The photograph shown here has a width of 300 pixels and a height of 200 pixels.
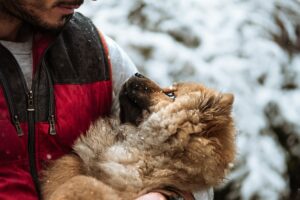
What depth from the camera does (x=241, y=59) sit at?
651 cm

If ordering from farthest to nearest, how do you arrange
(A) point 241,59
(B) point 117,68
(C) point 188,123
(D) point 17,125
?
1. (A) point 241,59
2. (B) point 117,68
3. (C) point 188,123
4. (D) point 17,125

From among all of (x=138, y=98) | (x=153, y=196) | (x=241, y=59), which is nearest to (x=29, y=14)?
(x=138, y=98)

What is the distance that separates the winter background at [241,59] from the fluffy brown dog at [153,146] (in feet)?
7.32

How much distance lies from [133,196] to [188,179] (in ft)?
1.05

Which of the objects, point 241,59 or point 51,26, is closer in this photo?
point 51,26

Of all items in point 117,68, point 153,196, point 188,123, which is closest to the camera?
point 153,196

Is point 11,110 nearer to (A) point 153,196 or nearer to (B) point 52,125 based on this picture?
(B) point 52,125

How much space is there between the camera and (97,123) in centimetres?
320

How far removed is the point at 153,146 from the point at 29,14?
98cm

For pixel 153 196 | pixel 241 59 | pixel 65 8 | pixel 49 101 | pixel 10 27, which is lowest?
pixel 241 59

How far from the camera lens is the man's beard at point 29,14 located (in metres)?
2.93

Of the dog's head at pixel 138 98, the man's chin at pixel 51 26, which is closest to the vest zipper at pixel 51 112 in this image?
the man's chin at pixel 51 26

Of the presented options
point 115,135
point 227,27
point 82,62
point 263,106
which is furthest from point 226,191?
point 82,62

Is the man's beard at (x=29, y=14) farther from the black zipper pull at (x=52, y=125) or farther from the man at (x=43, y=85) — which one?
the black zipper pull at (x=52, y=125)
